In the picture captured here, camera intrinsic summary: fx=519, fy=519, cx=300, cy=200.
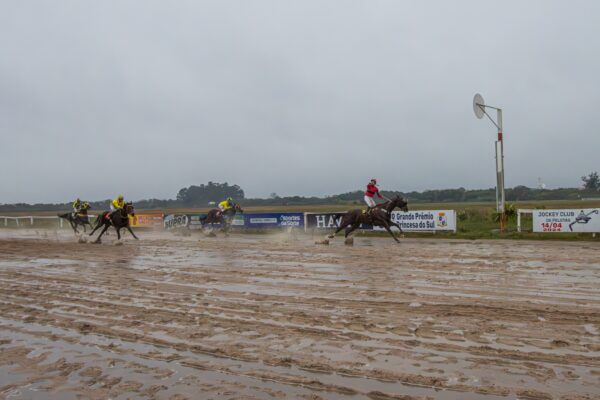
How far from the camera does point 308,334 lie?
21.1ft

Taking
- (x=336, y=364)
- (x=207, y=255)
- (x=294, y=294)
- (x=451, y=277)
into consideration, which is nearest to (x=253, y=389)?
(x=336, y=364)

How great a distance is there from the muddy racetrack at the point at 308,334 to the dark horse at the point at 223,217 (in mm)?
17551

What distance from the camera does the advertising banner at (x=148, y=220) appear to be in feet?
130

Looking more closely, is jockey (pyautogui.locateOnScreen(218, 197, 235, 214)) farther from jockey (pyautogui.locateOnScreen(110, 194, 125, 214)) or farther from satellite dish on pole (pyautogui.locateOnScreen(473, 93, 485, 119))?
satellite dish on pole (pyautogui.locateOnScreen(473, 93, 485, 119))

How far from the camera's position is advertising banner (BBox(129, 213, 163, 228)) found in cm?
3958

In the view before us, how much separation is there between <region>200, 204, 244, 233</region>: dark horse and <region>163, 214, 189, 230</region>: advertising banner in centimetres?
431

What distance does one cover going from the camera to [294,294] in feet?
30.1

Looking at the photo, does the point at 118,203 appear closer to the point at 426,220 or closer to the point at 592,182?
the point at 426,220

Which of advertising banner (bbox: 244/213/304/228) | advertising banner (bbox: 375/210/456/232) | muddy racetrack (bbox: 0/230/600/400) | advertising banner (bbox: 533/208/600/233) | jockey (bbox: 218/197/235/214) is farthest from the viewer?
advertising banner (bbox: 244/213/304/228)

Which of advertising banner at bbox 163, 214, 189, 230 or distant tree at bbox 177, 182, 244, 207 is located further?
distant tree at bbox 177, 182, 244, 207

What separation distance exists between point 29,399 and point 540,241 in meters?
20.4

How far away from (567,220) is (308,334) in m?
19.4

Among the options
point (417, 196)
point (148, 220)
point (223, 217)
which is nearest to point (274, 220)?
point (223, 217)

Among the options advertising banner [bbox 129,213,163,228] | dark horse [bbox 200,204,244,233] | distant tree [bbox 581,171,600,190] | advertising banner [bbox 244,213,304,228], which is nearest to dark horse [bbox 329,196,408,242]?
Result: advertising banner [bbox 244,213,304,228]
